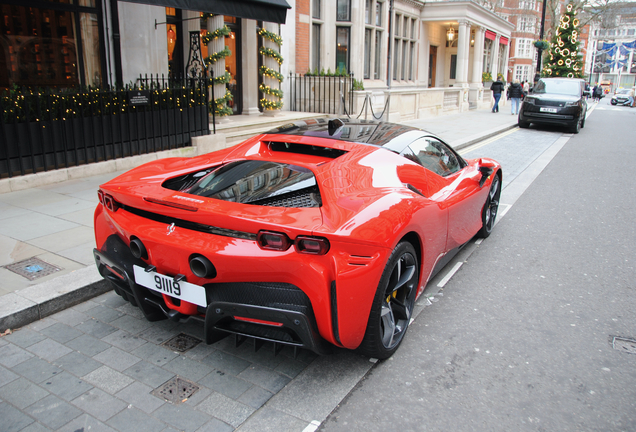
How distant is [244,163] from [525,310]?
2.61 metres

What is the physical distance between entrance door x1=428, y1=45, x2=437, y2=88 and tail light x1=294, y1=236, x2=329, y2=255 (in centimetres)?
2923

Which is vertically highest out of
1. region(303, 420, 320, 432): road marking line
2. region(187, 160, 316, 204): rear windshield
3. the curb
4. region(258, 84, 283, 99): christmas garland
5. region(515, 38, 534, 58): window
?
region(515, 38, 534, 58): window

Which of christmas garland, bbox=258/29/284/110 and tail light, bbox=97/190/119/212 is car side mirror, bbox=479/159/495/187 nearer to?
tail light, bbox=97/190/119/212

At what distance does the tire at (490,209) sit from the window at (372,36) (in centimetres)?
1721

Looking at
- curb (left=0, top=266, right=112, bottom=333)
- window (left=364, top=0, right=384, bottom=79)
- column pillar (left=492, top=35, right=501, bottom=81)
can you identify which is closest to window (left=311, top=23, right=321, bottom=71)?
window (left=364, top=0, right=384, bottom=79)

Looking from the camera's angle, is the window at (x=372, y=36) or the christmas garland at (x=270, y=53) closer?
the christmas garland at (x=270, y=53)

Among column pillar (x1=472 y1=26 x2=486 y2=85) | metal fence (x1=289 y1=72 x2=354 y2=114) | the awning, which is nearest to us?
the awning

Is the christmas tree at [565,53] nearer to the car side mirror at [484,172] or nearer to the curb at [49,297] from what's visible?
the car side mirror at [484,172]

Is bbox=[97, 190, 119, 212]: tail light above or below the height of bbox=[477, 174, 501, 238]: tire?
above

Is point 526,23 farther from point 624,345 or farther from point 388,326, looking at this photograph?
point 388,326

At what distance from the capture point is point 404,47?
26281 mm

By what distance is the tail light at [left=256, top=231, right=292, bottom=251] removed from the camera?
2.67 m

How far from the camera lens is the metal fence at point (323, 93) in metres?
15.7

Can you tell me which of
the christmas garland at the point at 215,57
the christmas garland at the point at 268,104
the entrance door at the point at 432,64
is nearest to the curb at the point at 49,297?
the christmas garland at the point at 215,57
